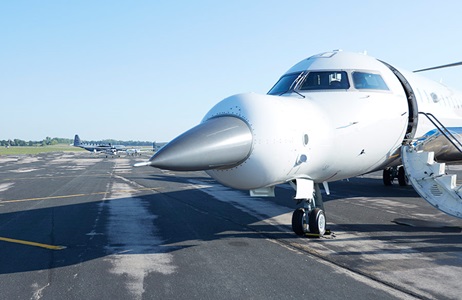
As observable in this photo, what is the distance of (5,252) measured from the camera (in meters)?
9.07

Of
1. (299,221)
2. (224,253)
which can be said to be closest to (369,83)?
(299,221)

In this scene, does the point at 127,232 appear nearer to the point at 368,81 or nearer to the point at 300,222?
the point at 300,222

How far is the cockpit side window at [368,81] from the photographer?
10.0m

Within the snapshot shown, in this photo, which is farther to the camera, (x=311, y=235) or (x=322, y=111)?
(x=311, y=235)

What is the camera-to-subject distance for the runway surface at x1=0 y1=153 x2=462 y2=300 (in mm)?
6555

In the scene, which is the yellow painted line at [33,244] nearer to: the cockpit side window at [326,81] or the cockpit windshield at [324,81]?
the cockpit windshield at [324,81]

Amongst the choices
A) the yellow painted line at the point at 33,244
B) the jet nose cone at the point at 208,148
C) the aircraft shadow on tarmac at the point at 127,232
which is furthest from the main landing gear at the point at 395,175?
the yellow painted line at the point at 33,244

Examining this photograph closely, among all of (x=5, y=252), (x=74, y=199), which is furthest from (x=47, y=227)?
(x=74, y=199)

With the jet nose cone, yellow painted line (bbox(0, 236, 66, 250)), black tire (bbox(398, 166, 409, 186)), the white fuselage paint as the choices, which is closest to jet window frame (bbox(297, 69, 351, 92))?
the white fuselage paint

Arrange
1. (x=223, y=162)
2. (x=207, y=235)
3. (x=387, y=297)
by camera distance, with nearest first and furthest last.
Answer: (x=387, y=297) < (x=223, y=162) < (x=207, y=235)

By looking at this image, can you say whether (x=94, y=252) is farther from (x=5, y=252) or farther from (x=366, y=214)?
(x=366, y=214)

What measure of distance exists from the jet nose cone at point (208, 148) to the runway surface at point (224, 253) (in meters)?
2.11

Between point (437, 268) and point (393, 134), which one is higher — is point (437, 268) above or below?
below

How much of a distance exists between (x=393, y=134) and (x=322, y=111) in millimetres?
2872
